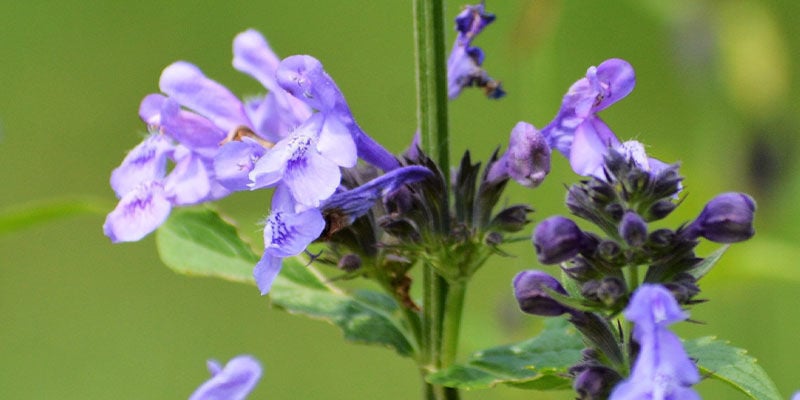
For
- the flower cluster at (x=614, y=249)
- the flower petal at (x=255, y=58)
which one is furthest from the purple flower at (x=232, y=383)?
the flower petal at (x=255, y=58)

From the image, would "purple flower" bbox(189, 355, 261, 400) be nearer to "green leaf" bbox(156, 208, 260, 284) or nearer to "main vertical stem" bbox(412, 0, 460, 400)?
"main vertical stem" bbox(412, 0, 460, 400)

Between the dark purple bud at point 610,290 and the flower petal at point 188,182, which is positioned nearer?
the dark purple bud at point 610,290

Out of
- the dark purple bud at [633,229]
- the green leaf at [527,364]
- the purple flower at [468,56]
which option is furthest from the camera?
the purple flower at [468,56]

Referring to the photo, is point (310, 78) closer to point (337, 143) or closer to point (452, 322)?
point (337, 143)

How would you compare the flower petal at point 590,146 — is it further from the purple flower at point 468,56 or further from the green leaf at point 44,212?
the green leaf at point 44,212

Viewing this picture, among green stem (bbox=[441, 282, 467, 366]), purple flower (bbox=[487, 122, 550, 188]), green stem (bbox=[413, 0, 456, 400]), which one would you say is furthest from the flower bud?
green stem (bbox=[441, 282, 467, 366])

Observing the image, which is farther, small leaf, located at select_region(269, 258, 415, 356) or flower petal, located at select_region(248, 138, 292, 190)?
small leaf, located at select_region(269, 258, 415, 356)
